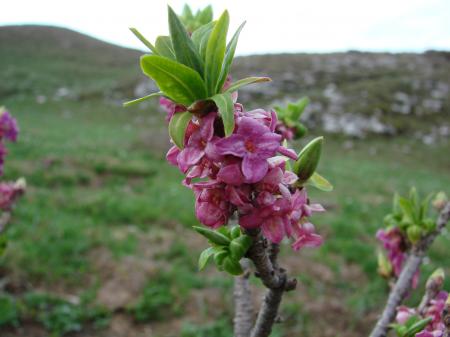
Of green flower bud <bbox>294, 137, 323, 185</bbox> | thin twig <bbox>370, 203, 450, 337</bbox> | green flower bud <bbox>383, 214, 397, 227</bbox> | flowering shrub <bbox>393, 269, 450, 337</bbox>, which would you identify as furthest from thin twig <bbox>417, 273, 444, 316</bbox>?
green flower bud <bbox>294, 137, 323, 185</bbox>

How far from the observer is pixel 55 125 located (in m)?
16.9

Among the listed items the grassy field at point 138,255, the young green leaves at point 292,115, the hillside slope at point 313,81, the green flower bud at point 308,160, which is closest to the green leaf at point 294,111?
the young green leaves at point 292,115

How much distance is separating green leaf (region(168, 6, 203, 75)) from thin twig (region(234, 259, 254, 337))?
76 centimetres

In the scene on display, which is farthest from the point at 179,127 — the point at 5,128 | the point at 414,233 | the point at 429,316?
the point at 5,128

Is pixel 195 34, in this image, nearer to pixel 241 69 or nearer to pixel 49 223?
pixel 49 223

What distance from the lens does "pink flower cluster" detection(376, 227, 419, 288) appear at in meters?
1.81

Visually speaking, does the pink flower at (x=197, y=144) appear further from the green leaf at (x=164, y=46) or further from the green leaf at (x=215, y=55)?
the green leaf at (x=164, y=46)

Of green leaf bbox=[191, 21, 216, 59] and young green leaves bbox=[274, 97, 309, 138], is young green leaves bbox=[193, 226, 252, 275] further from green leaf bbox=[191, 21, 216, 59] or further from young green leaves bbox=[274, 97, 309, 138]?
young green leaves bbox=[274, 97, 309, 138]

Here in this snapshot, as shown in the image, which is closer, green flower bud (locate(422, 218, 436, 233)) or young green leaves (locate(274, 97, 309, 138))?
green flower bud (locate(422, 218, 436, 233))

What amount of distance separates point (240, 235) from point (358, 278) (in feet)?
15.4

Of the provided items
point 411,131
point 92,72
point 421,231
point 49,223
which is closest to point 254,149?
point 421,231

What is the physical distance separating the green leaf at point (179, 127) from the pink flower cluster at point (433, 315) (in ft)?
2.55

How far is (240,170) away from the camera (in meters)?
0.83

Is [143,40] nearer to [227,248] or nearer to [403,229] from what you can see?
[227,248]
